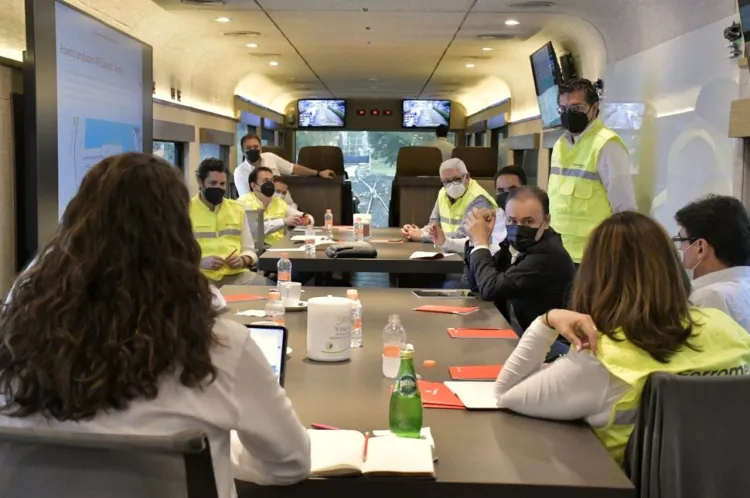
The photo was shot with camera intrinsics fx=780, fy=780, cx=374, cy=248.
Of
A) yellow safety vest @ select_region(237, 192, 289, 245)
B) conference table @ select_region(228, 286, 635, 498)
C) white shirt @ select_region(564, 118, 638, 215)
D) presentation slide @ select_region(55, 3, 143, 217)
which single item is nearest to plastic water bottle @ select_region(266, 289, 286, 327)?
conference table @ select_region(228, 286, 635, 498)

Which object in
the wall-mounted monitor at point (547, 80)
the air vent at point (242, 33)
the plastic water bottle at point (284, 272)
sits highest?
the air vent at point (242, 33)

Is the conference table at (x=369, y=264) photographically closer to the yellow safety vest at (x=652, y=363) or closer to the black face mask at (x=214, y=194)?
the black face mask at (x=214, y=194)

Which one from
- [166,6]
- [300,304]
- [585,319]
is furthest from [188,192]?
[166,6]

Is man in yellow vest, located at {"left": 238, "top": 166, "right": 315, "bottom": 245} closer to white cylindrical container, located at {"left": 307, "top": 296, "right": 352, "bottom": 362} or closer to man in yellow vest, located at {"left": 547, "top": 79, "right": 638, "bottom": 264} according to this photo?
man in yellow vest, located at {"left": 547, "top": 79, "right": 638, "bottom": 264}

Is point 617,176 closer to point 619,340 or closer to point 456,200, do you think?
point 456,200

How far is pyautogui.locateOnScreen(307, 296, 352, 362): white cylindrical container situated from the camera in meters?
2.29

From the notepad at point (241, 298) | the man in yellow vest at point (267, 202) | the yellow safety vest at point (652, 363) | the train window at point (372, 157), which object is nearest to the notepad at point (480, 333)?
the yellow safety vest at point (652, 363)

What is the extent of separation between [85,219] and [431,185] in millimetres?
7093

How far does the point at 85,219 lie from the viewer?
4.21 ft

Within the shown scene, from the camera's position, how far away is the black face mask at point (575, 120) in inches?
178

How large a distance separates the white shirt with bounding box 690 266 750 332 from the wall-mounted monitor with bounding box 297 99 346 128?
12857 millimetres

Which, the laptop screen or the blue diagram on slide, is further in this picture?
the blue diagram on slide

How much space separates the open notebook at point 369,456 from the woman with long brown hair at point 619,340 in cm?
37

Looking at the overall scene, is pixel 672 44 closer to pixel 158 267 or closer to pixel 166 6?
pixel 166 6
